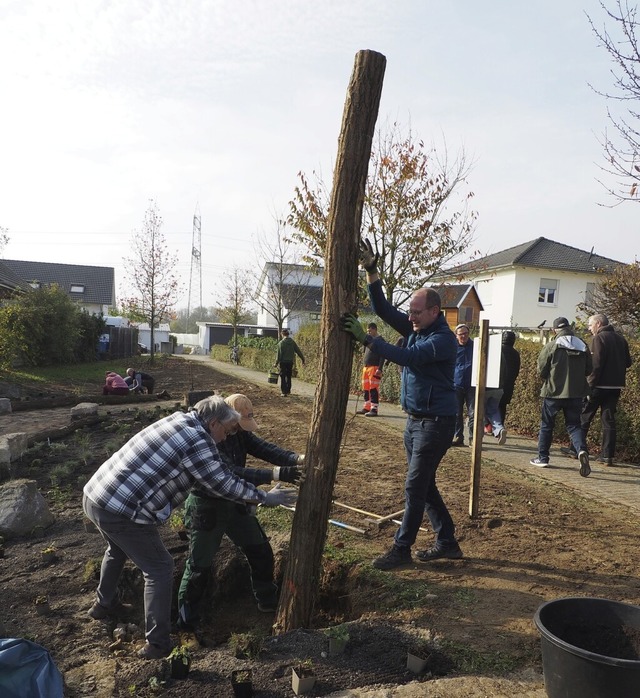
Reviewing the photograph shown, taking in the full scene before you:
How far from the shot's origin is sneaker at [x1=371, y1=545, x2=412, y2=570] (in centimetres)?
427

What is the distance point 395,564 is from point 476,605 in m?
0.73

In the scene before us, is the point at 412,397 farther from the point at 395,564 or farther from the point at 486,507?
the point at 486,507

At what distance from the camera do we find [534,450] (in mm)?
9086

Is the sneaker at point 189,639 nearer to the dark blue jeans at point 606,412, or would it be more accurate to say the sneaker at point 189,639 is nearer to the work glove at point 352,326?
the work glove at point 352,326

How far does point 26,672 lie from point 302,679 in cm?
127

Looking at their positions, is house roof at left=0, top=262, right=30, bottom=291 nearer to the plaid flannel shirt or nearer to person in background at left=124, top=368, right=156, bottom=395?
person in background at left=124, top=368, right=156, bottom=395

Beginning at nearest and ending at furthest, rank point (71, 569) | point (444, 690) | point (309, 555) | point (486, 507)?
point (444, 690)
point (309, 555)
point (71, 569)
point (486, 507)

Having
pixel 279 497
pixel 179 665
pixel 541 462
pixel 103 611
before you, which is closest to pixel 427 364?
pixel 279 497

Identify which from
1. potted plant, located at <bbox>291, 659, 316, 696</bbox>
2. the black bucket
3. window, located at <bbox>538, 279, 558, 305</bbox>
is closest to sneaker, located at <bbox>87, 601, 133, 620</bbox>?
potted plant, located at <bbox>291, 659, 316, 696</bbox>

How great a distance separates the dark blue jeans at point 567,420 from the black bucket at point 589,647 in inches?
198

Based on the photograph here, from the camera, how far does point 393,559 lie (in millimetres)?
4285

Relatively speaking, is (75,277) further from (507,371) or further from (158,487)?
(158,487)

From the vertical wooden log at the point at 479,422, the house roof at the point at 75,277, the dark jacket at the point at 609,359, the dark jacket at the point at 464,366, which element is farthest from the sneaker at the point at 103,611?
the house roof at the point at 75,277

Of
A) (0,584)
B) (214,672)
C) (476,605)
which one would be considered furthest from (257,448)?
(0,584)
